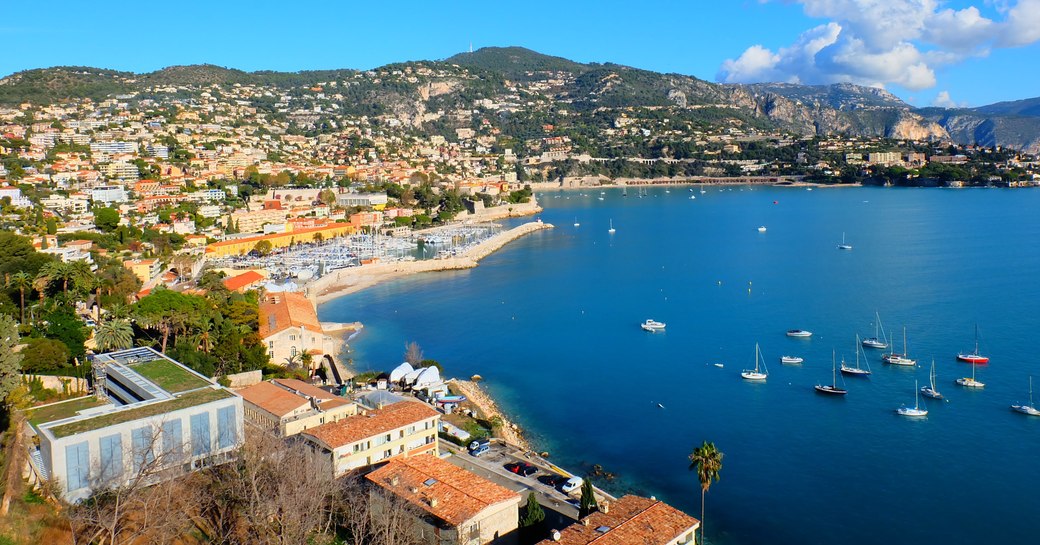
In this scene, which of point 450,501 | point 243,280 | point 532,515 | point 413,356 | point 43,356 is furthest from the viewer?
point 243,280

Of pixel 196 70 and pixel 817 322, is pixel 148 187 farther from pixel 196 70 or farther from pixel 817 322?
pixel 196 70

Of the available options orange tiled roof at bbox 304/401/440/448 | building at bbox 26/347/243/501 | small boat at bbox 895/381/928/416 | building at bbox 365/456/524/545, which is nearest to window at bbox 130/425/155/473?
building at bbox 26/347/243/501

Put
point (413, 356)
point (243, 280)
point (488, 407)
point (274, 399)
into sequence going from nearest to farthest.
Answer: point (274, 399), point (488, 407), point (413, 356), point (243, 280)

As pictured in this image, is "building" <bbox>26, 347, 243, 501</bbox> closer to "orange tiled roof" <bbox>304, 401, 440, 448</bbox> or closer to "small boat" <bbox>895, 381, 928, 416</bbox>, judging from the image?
"orange tiled roof" <bbox>304, 401, 440, 448</bbox>

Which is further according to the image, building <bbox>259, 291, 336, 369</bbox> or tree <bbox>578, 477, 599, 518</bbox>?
building <bbox>259, 291, 336, 369</bbox>

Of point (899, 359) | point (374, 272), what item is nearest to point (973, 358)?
point (899, 359)

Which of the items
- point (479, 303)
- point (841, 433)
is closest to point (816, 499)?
point (841, 433)

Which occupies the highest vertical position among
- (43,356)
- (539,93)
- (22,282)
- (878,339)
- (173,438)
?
(539,93)

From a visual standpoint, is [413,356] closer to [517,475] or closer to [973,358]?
[517,475]
